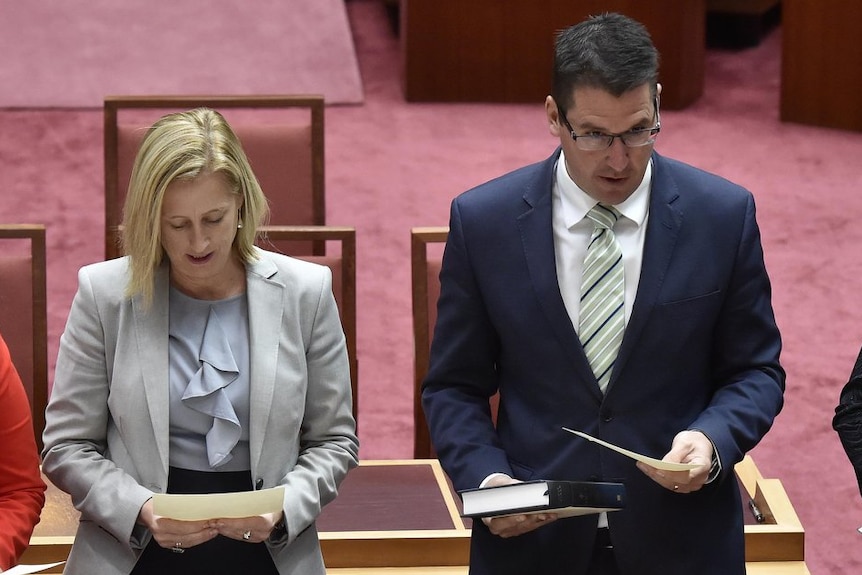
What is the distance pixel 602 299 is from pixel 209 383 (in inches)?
21.2

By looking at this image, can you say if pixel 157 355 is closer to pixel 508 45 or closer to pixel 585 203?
pixel 585 203

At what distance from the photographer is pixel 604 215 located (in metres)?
2.07

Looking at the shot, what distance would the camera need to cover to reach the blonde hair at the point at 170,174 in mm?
2076

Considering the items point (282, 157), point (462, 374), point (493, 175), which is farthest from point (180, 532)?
point (493, 175)

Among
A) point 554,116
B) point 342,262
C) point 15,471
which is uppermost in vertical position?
point 554,116

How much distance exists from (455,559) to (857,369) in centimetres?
83

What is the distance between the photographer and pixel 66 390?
84.2 inches

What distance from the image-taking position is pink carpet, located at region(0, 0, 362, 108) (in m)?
6.32

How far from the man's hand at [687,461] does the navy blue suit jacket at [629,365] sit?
0.03m

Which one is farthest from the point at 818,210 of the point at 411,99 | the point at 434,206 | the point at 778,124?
the point at 411,99

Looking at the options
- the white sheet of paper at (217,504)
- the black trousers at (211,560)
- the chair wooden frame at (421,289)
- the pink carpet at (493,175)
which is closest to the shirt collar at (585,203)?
the white sheet of paper at (217,504)

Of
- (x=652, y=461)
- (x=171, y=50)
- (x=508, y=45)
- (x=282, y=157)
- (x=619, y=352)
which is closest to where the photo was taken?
(x=652, y=461)

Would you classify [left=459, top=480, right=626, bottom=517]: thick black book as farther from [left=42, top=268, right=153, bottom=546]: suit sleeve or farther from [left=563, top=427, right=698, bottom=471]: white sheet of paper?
[left=42, top=268, right=153, bottom=546]: suit sleeve

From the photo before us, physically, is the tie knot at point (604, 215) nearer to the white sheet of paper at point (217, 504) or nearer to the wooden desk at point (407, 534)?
the white sheet of paper at point (217, 504)
